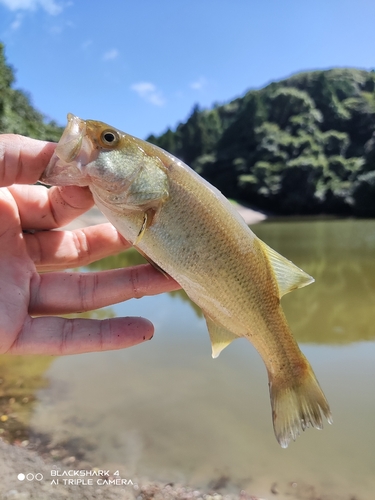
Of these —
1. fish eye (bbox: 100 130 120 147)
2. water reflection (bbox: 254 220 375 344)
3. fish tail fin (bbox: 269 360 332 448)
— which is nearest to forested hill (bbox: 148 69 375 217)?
water reflection (bbox: 254 220 375 344)

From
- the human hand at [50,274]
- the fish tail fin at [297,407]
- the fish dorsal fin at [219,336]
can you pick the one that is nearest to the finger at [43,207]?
the human hand at [50,274]

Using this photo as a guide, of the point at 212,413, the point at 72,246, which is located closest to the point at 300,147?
the point at 212,413

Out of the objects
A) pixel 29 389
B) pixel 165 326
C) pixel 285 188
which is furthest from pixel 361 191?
pixel 29 389

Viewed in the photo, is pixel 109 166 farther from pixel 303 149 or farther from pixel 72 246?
pixel 303 149

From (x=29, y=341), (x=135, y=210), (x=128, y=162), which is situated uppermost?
(x=128, y=162)

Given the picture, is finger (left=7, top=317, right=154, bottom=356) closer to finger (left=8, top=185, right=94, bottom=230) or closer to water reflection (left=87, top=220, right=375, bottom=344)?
finger (left=8, top=185, right=94, bottom=230)

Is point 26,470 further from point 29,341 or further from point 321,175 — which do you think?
point 321,175

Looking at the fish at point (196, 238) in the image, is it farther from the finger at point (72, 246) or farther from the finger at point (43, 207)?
the finger at point (72, 246)
